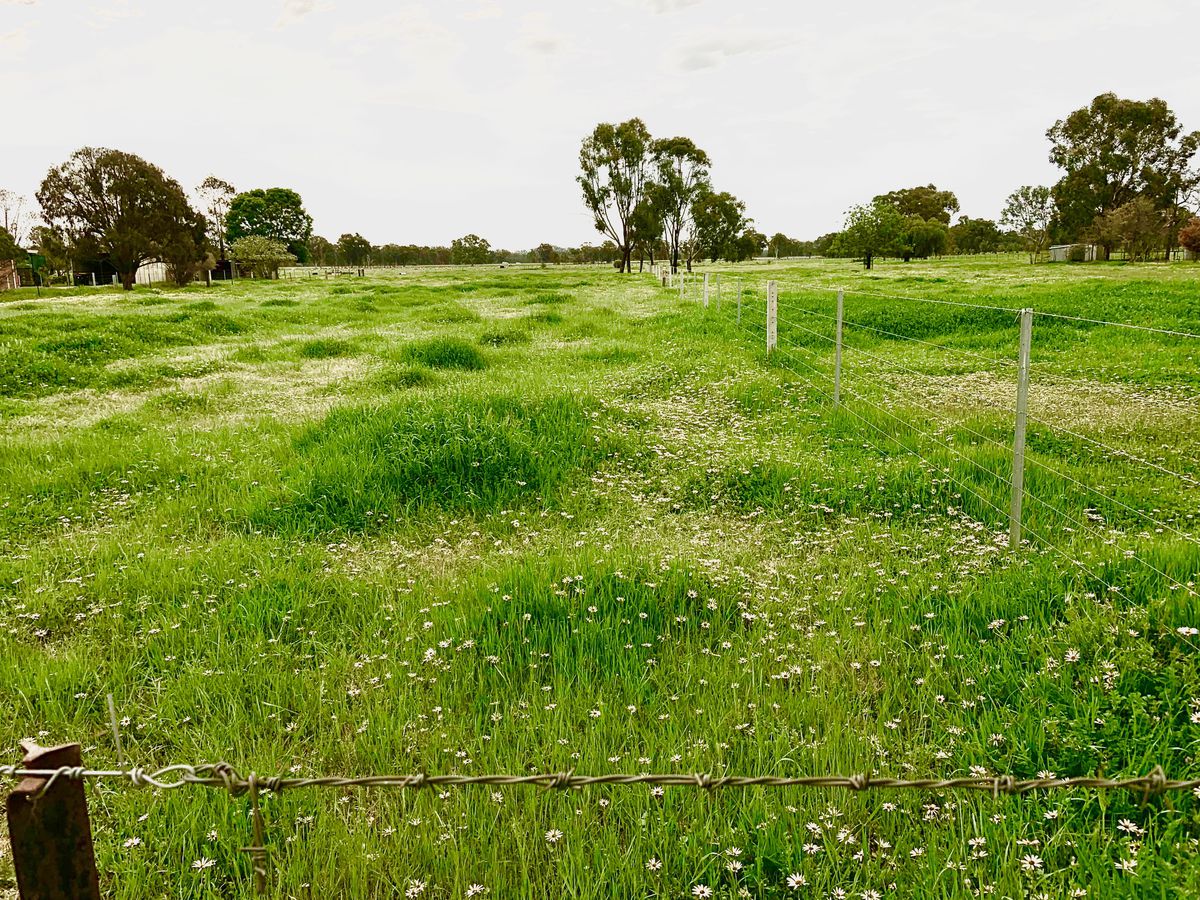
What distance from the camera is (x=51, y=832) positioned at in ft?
6.70

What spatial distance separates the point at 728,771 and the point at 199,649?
374cm

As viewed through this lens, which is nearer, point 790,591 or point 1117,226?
point 790,591

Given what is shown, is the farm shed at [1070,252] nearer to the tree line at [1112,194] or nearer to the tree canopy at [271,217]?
the tree line at [1112,194]

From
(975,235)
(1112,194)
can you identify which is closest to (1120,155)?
(1112,194)

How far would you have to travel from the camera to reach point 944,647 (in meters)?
4.80

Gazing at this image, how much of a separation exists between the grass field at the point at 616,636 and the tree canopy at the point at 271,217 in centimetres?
13036

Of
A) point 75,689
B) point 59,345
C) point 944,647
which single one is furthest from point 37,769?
point 59,345

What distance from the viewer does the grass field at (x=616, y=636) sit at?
3.37m

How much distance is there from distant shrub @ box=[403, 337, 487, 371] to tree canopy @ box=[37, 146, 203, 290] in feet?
219

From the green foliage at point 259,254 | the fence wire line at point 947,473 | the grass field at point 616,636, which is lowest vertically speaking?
the grass field at point 616,636

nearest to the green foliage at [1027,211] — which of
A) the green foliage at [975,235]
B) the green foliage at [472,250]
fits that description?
the green foliage at [975,235]

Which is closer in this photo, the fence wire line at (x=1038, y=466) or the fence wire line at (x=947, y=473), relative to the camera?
the fence wire line at (x=947, y=473)

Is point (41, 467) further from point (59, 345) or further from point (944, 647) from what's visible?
point (59, 345)

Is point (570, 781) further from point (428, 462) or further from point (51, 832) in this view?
point (428, 462)
